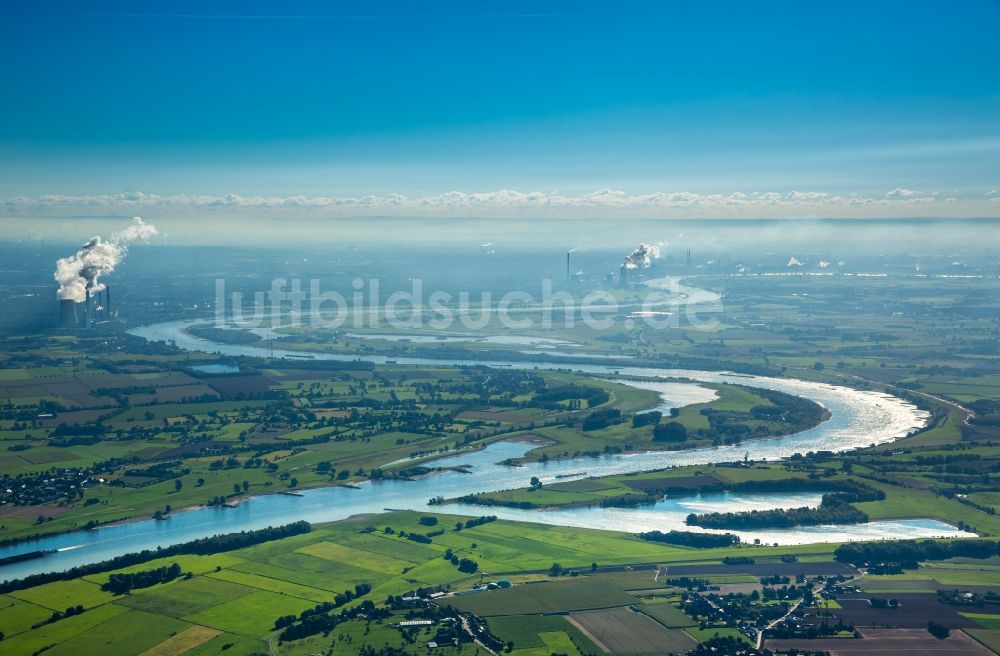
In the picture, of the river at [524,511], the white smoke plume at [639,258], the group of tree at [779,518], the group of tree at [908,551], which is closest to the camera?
the group of tree at [908,551]

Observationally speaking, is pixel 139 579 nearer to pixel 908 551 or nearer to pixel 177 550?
pixel 177 550

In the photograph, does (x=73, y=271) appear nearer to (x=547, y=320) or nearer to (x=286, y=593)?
(x=547, y=320)

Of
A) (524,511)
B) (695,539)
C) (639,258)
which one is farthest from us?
(639,258)

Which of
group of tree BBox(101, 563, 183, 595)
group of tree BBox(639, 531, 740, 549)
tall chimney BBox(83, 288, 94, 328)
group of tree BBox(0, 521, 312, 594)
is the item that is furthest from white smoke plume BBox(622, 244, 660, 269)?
group of tree BBox(101, 563, 183, 595)

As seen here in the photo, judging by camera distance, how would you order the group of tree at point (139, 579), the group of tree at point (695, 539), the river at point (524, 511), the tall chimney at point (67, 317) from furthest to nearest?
1. the tall chimney at point (67, 317)
2. the river at point (524, 511)
3. the group of tree at point (695, 539)
4. the group of tree at point (139, 579)

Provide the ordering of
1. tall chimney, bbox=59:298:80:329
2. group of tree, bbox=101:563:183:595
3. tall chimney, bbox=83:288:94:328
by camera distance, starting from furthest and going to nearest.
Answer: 1. tall chimney, bbox=83:288:94:328
2. tall chimney, bbox=59:298:80:329
3. group of tree, bbox=101:563:183:595

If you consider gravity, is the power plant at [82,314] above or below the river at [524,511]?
above

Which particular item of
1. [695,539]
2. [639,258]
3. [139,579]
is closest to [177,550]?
[139,579]

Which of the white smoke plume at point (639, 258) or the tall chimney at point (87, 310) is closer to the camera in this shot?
the tall chimney at point (87, 310)

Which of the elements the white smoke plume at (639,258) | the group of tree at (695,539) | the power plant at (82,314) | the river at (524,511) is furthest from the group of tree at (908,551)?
the white smoke plume at (639,258)

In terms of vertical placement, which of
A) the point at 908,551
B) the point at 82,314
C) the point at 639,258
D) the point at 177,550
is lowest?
the point at 177,550

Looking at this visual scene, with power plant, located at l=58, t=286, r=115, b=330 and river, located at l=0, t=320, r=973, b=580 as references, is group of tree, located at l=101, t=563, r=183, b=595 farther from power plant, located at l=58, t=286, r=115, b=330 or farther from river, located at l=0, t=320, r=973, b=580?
power plant, located at l=58, t=286, r=115, b=330

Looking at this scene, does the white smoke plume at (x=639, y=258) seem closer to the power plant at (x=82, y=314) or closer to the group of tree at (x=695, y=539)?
the power plant at (x=82, y=314)
